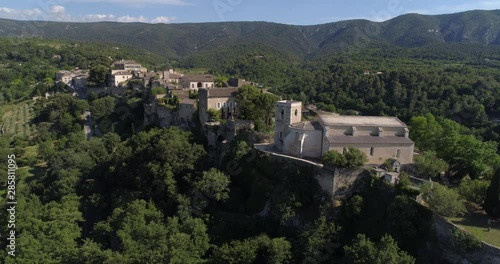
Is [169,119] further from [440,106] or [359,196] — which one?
[440,106]

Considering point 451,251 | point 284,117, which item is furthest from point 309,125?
point 451,251

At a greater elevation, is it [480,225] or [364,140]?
[364,140]

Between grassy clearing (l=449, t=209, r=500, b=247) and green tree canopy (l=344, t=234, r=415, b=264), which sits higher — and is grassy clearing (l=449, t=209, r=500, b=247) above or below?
above

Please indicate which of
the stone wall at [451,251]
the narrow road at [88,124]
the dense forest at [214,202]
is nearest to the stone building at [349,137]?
the dense forest at [214,202]

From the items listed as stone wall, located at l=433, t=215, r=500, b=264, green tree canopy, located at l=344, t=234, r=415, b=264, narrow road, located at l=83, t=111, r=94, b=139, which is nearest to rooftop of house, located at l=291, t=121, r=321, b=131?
green tree canopy, located at l=344, t=234, r=415, b=264

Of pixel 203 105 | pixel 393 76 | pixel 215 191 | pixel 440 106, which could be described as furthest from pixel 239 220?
pixel 393 76

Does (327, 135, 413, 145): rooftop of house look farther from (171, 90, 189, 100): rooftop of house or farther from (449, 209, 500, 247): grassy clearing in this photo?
(171, 90, 189, 100): rooftop of house

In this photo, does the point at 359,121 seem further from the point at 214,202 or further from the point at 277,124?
the point at 214,202
